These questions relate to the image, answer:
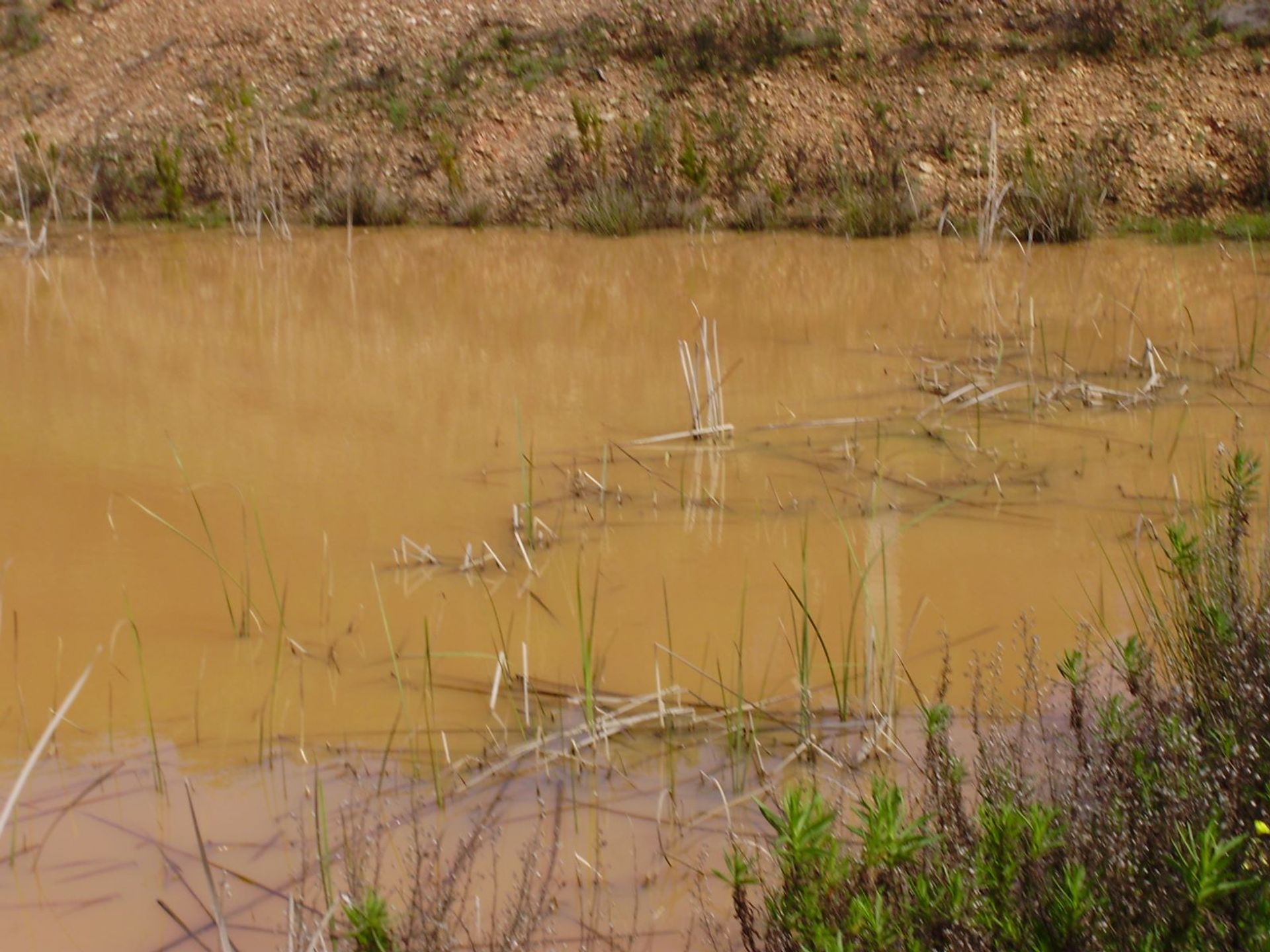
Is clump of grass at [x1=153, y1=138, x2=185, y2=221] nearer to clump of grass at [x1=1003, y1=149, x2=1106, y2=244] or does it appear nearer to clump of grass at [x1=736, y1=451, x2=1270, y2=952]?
clump of grass at [x1=1003, y1=149, x2=1106, y2=244]

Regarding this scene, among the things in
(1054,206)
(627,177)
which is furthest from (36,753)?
(627,177)

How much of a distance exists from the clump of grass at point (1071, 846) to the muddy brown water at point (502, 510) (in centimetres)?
50

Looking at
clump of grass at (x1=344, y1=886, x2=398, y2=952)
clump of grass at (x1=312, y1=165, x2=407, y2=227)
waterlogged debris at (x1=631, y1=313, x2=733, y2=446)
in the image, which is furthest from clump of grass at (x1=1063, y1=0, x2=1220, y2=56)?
clump of grass at (x1=344, y1=886, x2=398, y2=952)

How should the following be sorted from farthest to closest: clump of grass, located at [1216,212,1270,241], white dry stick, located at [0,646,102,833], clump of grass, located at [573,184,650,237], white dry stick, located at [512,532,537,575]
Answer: clump of grass, located at [573,184,650,237]
clump of grass, located at [1216,212,1270,241]
white dry stick, located at [512,532,537,575]
white dry stick, located at [0,646,102,833]

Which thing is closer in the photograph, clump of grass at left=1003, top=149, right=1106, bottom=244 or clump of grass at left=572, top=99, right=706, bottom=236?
clump of grass at left=1003, top=149, right=1106, bottom=244

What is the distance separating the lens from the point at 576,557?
3766mm

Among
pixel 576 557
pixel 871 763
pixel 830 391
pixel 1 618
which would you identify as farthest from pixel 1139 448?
pixel 1 618

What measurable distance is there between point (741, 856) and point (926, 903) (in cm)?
25

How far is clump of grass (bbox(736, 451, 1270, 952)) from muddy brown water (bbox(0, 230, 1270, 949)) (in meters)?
0.50

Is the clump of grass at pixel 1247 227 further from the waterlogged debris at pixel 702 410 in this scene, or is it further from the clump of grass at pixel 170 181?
the clump of grass at pixel 170 181

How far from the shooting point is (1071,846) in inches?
74.4

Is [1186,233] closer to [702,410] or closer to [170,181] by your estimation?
[702,410]

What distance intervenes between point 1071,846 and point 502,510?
8.54 feet

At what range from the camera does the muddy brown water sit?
9.20ft
